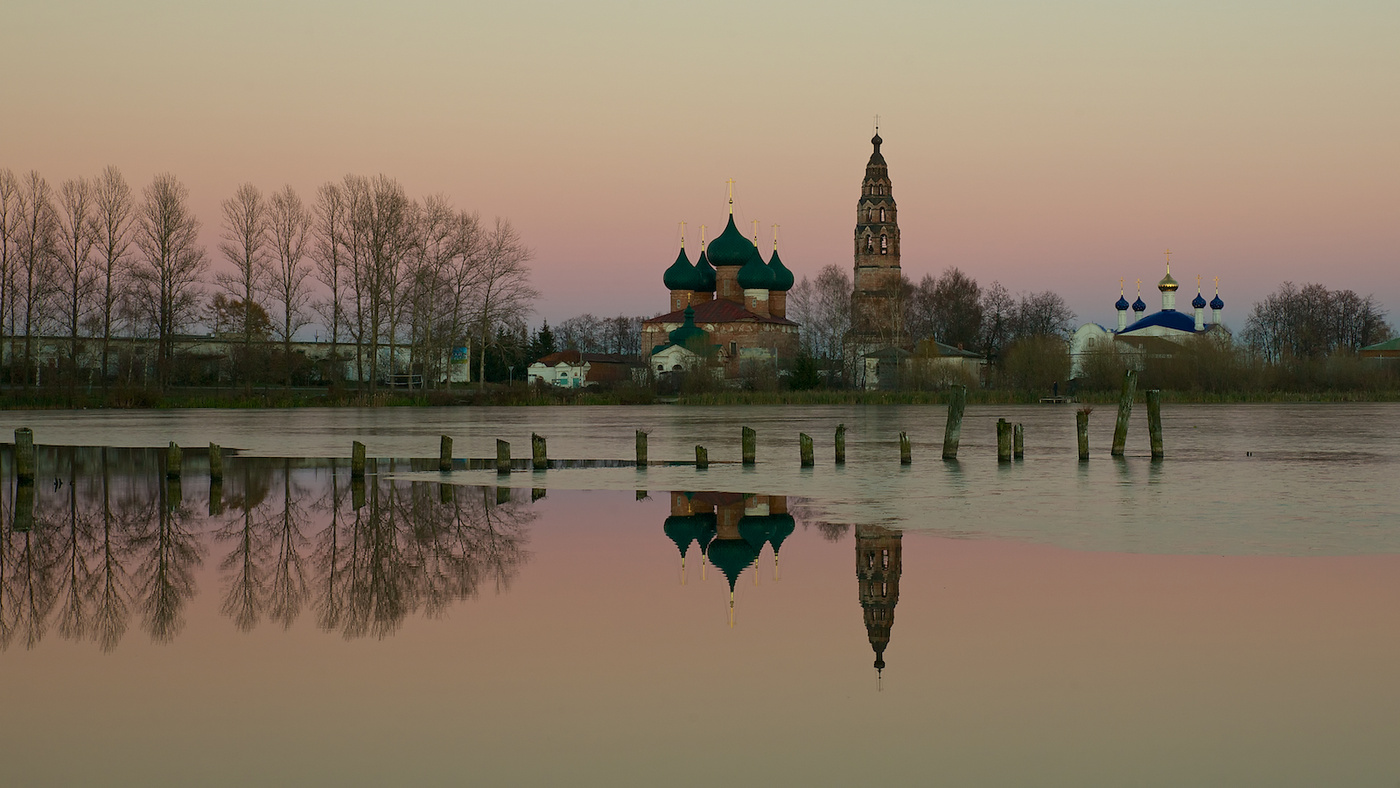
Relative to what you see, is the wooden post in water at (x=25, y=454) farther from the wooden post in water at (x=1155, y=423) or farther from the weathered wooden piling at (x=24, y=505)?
the wooden post in water at (x=1155, y=423)

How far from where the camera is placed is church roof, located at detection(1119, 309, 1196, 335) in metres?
89.7

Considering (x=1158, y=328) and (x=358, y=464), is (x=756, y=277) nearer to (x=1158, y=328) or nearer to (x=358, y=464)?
(x=1158, y=328)

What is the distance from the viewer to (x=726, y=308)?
8894cm

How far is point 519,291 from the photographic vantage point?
62.0 metres

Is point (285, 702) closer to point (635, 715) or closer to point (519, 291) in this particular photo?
point (635, 715)

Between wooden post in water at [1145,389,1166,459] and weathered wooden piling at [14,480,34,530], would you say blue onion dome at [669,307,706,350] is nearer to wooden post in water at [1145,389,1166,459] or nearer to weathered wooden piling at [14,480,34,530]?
wooden post in water at [1145,389,1166,459]

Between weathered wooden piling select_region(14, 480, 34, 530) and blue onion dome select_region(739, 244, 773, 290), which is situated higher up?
blue onion dome select_region(739, 244, 773, 290)

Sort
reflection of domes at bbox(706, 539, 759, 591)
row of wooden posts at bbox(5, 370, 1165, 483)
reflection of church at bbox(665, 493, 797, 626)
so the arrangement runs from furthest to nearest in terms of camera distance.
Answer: row of wooden posts at bbox(5, 370, 1165, 483) → reflection of church at bbox(665, 493, 797, 626) → reflection of domes at bbox(706, 539, 759, 591)

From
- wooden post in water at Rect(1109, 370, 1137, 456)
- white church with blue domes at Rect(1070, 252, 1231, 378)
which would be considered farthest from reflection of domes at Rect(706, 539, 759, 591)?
white church with blue domes at Rect(1070, 252, 1231, 378)

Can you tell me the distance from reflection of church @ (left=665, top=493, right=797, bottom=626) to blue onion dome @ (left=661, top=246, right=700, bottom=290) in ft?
248

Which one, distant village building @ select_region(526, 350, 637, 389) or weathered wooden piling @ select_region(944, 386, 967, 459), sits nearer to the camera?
weathered wooden piling @ select_region(944, 386, 967, 459)

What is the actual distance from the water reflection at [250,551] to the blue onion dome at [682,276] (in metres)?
73.6

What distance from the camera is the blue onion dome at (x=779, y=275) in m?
89.9

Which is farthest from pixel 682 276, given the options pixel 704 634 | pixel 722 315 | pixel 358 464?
pixel 704 634
